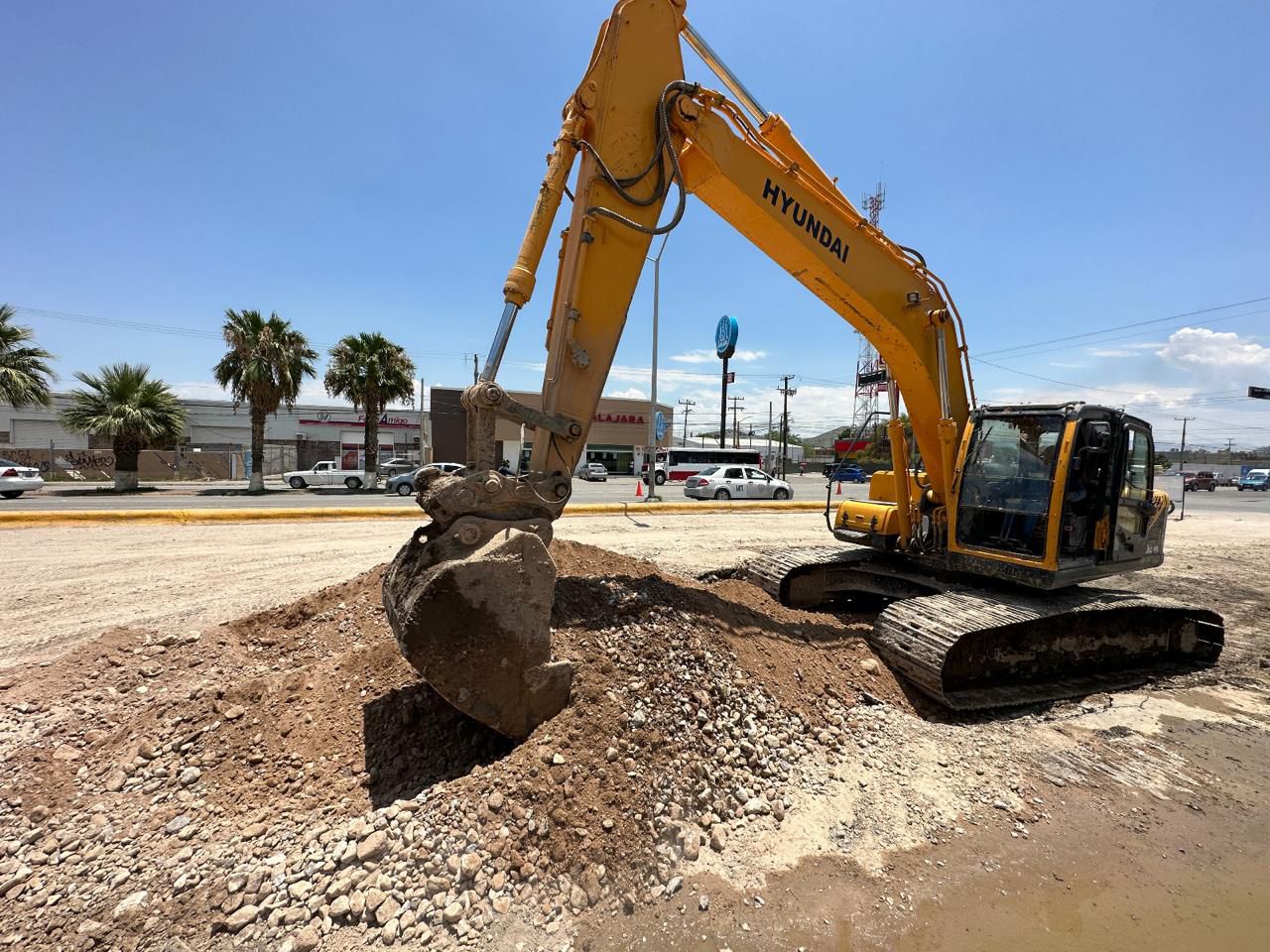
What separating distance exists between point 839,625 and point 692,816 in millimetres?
3041

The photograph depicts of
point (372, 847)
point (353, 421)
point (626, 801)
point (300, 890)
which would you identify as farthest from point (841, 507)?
point (353, 421)

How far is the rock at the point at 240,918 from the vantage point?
7.48ft

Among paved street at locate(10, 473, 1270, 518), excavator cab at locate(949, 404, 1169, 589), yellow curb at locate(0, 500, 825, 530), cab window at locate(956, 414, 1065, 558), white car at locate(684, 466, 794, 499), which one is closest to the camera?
excavator cab at locate(949, 404, 1169, 589)

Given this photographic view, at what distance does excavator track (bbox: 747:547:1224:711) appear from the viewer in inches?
180

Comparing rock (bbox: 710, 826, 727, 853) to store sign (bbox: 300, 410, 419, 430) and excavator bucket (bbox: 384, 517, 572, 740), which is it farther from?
store sign (bbox: 300, 410, 419, 430)

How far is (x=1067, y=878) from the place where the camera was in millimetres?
2844

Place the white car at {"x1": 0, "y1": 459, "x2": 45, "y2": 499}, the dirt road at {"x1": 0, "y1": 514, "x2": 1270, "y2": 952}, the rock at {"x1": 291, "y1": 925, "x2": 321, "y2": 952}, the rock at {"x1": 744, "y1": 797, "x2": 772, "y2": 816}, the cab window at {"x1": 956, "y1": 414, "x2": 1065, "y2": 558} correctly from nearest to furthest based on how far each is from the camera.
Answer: the rock at {"x1": 291, "y1": 925, "x2": 321, "y2": 952}, the dirt road at {"x1": 0, "y1": 514, "x2": 1270, "y2": 952}, the rock at {"x1": 744, "y1": 797, "x2": 772, "y2": 816}, the cab window at {"x1": 956, "y1": 414, "x2": 1065, "y2": 558}, the white car at {"x1": 0, "y1": 459, "x2": 45, "y2": 499}

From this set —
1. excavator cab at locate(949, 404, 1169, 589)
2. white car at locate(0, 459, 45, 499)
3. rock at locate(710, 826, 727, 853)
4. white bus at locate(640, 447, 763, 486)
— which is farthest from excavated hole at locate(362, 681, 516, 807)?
white bus at locate(640, 447, 763, 486)

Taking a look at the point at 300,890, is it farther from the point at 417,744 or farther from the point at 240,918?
the point at 417,744

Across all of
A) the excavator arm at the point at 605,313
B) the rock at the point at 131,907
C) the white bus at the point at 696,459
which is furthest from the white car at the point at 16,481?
the white bus at the point at 696,459

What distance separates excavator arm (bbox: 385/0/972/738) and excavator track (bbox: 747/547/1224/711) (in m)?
1.27

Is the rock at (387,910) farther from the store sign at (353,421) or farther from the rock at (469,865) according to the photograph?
the store sign at (353,421)

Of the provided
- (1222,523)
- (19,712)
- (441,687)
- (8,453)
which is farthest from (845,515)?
(8,453)

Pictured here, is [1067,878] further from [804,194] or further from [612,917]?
[804,194]
